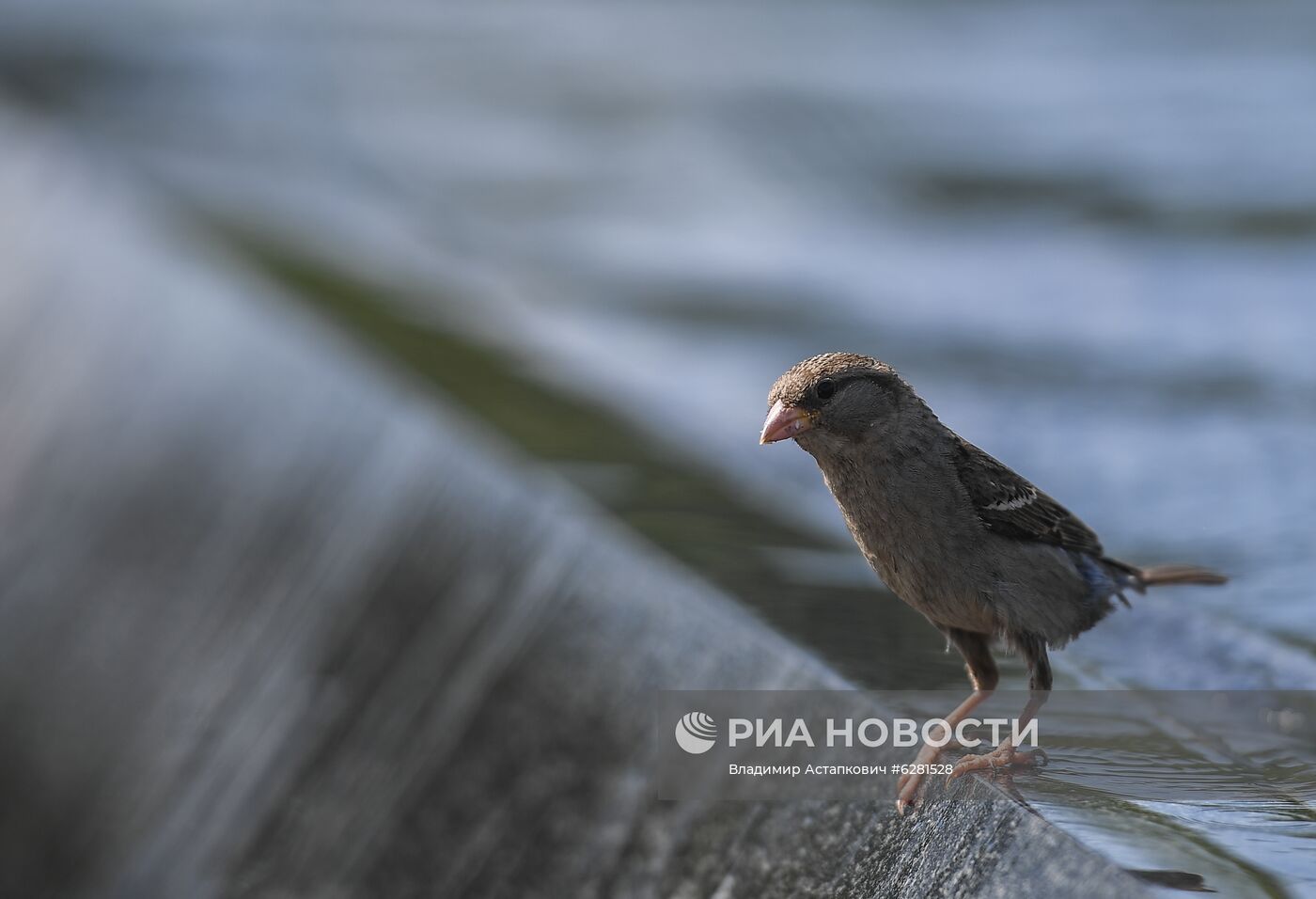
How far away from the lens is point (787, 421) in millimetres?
3594

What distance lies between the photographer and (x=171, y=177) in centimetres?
1245

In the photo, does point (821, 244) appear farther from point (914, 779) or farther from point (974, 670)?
point (914, 779)

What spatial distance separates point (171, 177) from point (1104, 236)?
6.87m

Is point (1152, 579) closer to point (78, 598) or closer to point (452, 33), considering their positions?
point (78, 598)

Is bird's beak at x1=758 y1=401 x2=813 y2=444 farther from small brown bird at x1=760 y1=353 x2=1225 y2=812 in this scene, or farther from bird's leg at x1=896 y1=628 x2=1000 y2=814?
bird's leg at x1=896 y1=628 x2=1000 y2=814

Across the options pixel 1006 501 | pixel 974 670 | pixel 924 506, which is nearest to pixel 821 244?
pixel 974 670

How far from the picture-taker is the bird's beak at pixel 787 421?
11.7 ft

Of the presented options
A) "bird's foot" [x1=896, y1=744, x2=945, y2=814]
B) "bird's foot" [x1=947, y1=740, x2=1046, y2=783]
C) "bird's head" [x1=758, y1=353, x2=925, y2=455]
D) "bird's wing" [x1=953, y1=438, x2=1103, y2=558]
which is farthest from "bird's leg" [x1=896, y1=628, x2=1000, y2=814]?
"bird's head" [x1=758, y1=353, x2=925, y2=455]

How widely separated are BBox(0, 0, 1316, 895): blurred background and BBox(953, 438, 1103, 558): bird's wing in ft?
1.91

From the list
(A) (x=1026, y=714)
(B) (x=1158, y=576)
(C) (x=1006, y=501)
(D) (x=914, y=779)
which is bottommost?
(D) (x=914, y=779)

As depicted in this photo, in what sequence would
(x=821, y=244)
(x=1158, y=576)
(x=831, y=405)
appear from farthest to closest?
(x=821, y=244) → (x=1158, y=576) → (x=831, y=405)

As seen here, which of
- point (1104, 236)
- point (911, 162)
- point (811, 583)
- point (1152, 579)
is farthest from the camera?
point (911, 162)

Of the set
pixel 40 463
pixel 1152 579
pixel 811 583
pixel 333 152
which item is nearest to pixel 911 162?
pixel 333 152

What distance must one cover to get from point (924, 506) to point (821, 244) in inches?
311
